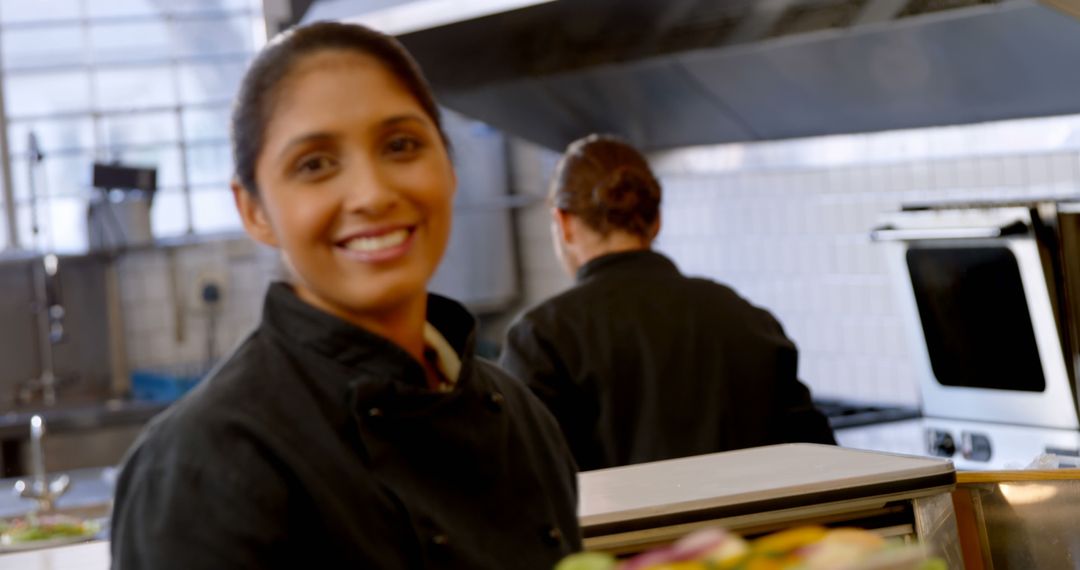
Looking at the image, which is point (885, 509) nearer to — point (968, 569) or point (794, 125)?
point (968, 569)

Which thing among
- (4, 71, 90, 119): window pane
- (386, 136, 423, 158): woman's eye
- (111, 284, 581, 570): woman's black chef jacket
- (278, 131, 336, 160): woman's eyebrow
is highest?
(4, 71, 90, 119): window pane

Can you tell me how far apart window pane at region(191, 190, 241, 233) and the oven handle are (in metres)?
4.96

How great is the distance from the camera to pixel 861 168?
458cm

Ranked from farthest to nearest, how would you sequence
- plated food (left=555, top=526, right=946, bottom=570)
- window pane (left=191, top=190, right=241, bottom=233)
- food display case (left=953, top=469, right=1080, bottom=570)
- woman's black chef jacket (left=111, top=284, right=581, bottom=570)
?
window pane (left=191, top=190, right=241, bottom=233)
food display case (left=953, top=469, right=1080, bottom=570)
woman's black chef jacket (left=111, top=284, right=581, bottom=570)
plated food (left=555, top=526, right=946, bottom=570)

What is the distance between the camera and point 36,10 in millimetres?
7820

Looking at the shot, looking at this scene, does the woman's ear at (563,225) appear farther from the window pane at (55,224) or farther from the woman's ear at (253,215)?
the window pane at (55,224)

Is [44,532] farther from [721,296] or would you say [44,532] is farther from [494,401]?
[494,401]

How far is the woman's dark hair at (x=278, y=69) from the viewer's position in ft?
3.80

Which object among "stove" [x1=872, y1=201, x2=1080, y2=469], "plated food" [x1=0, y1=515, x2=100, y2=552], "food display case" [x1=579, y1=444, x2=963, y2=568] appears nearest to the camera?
"food display case" [x1=579, y1=444, x2=963, y2=568]

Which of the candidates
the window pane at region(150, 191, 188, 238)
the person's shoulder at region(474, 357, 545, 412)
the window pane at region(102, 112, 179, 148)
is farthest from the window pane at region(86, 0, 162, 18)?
the person's shoulder at region(474, 357, 545, 412)

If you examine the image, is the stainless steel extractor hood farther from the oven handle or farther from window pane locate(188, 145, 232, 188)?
window pane locate(188, 145, 232, 188)

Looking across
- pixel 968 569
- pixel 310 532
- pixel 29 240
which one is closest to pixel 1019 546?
pixel 968 569

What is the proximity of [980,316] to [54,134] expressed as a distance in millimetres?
5498

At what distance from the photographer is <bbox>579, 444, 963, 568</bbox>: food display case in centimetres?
172
